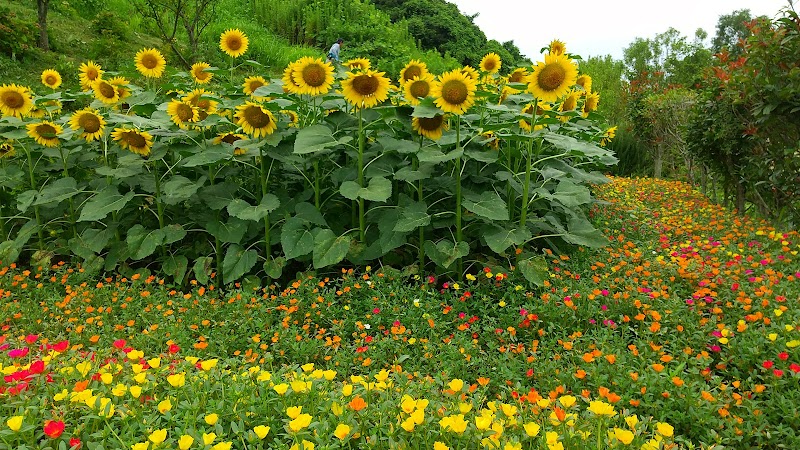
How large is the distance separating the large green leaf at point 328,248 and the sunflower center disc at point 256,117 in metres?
0.67

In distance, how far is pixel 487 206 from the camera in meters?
2.82

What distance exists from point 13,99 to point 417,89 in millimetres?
2575

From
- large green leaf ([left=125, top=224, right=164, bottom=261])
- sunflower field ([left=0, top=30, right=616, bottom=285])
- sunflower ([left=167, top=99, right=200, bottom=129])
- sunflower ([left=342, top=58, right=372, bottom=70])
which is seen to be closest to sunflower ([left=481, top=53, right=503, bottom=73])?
sunflower field ([left=0, top=30, right=616, bottom=285])

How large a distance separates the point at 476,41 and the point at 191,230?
20.1 metres

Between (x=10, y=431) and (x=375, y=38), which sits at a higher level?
(x=375, y=38)

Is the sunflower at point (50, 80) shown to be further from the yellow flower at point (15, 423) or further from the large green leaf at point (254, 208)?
the yellow flower at point (15, 423)

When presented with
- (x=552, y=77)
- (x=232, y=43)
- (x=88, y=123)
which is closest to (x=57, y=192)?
(x=88, y=123)

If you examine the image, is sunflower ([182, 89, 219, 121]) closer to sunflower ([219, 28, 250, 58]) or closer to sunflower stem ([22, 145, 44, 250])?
sunflower ([219, 28, 250, 58])

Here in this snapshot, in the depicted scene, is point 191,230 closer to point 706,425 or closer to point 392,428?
point 392,428

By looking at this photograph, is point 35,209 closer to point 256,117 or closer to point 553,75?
point 256,117

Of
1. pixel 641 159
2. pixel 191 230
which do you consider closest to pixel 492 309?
pixel 191 230

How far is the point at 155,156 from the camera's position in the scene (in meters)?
3.11

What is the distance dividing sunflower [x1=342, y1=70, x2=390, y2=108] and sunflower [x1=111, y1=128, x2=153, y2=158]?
4.10 ft

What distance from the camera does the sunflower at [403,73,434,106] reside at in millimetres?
2873
